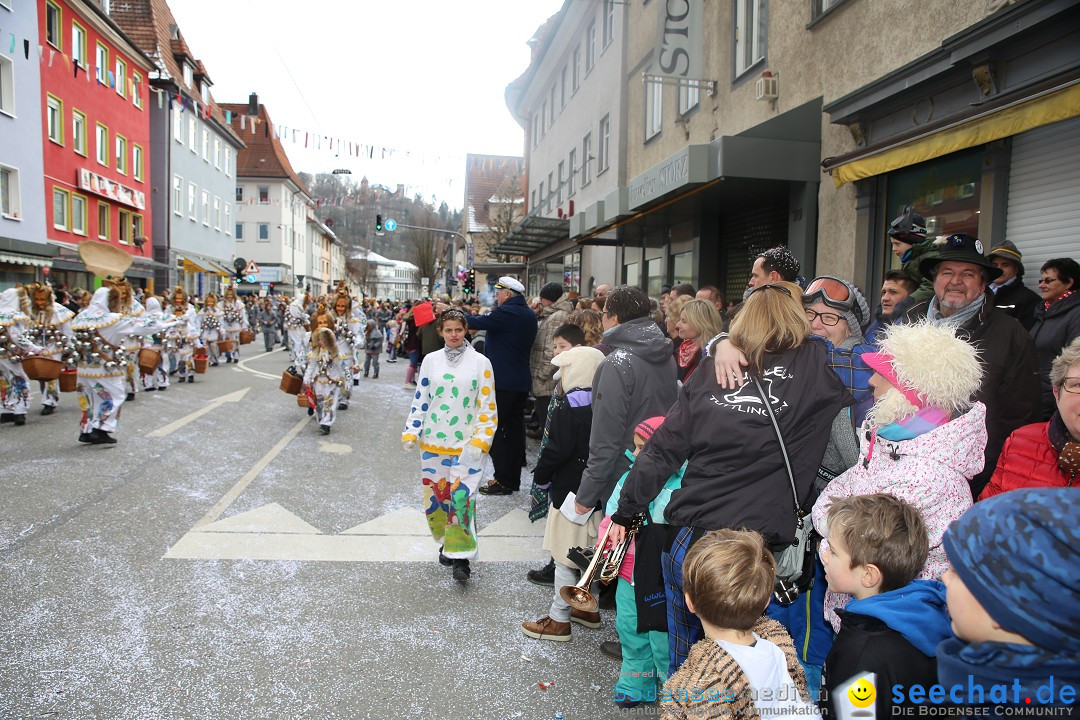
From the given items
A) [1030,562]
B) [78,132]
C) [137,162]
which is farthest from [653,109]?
[137,162]

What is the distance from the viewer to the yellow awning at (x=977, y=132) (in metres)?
4.90

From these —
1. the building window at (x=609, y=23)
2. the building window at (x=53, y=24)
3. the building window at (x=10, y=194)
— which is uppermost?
the building window at (x=53, y=24)

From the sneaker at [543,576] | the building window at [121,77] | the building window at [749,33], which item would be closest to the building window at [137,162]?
the building window at [121,77]

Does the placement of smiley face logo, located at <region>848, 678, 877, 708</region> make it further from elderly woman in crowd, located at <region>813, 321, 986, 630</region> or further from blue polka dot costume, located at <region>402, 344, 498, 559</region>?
blue polka dot costume, located at <region>402, 344, 498, 559</region>

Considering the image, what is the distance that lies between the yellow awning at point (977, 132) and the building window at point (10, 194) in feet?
81.1

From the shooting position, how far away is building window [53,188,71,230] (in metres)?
25.5

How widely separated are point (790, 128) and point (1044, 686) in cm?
A: 859

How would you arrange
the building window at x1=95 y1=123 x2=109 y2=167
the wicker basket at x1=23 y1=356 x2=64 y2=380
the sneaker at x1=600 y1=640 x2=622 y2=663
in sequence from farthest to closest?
1. the building window at x1=95 y1=123 x2=109 y2=167
2. the wicker basket at x1=23 y1=356 x2=64 y2=380
3. the sneaker at x1=600 y1=640 x2=622 y2=663

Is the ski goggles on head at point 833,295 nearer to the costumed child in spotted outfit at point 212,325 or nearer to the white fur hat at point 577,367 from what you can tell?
the white fur hat at point 577,367

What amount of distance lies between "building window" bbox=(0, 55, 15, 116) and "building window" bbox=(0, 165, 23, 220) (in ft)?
5.88

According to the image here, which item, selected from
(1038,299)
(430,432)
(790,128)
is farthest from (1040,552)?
(790,128)

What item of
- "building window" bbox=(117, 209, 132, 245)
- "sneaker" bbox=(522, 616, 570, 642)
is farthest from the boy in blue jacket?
"building window" bbox=(117, 209, 132, 245)

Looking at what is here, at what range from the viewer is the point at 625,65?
17469 mm

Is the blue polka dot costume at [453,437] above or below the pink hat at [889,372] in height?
below
